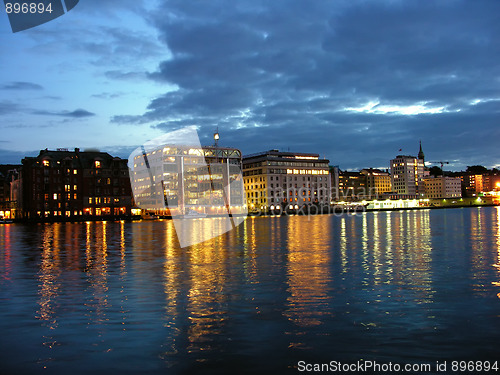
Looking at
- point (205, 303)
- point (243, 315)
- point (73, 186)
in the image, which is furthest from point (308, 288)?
point (73, 186)

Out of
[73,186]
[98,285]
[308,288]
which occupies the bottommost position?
[308,288]

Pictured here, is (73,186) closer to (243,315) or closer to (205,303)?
(205,303)

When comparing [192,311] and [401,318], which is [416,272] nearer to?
[401,318]

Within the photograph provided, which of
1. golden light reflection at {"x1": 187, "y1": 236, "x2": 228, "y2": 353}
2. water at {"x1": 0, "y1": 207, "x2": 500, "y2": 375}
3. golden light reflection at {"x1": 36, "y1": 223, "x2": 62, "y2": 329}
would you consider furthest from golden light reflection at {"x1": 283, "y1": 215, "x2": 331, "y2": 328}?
golden light reflection at {"x1": 36, "y1": 223, "x2": 62, "y2": 329}

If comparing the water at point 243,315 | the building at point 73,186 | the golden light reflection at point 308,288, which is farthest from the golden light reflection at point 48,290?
the building at point 73,186

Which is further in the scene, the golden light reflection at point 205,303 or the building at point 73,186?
the building at point 73,186

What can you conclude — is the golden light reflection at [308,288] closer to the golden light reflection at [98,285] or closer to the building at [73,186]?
the golden light reflection at [98,285]

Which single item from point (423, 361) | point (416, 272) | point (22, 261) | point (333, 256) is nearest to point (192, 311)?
point (423, 361)

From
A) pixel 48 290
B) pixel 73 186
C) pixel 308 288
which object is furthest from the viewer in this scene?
pixel 73 186

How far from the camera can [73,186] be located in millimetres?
158500

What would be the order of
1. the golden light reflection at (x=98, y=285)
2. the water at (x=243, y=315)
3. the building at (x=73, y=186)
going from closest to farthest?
1. the water at (x=243, y=315)
2. the golden light reflection at (x=98, y=285)
3. the building at (x=73, y=186)

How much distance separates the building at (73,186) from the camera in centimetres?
15312

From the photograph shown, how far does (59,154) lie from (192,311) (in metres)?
156

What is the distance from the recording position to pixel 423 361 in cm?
1232
